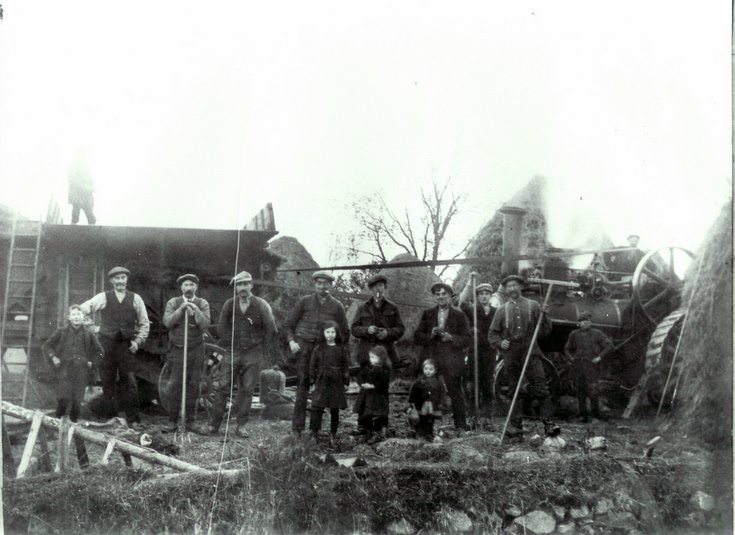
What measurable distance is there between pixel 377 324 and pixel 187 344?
5.48 ft

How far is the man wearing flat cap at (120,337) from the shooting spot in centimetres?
495

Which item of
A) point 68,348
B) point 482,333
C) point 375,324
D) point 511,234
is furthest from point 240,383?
point 511,234

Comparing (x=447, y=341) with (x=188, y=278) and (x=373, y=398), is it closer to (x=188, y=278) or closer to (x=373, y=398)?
(x=373, y=398)

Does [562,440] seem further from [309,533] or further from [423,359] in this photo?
[309,533]

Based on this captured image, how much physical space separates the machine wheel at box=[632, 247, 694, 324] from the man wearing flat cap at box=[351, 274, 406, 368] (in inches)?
88.8

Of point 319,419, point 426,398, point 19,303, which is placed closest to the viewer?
point 19,303

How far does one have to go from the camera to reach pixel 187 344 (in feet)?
16.8

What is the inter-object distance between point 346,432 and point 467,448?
103 cm

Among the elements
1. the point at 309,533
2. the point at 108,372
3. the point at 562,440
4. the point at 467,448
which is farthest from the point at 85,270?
the point at 562,440

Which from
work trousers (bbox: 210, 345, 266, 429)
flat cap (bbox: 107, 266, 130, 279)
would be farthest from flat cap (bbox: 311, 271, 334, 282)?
flat cap (bbox: 107, 266, 130, 279)

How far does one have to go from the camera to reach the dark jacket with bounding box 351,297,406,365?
5152mm

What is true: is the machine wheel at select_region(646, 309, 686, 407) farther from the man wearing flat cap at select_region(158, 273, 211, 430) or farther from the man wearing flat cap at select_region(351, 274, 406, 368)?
the man wearing flat cap at select_region(158, 273, 211, 430)

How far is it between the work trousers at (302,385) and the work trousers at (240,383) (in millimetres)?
368

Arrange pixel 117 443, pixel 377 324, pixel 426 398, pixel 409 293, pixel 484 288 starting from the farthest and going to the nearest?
pixel 484 288
pixel 409 293
pixel 377 324
pixel 426 398
pixel 117 443
